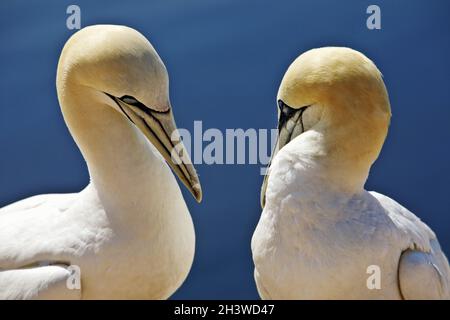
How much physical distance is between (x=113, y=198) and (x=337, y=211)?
36.7 inches

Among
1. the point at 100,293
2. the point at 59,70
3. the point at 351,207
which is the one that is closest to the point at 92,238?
the point at 100,293

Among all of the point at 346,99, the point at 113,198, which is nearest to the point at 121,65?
the point at 113,198

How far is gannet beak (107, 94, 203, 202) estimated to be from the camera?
411 centimetres

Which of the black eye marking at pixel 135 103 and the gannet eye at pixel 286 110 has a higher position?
the black eye marking at pixel 135 103

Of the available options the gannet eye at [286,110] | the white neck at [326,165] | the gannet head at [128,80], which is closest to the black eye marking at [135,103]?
the gannet head at [128,80]

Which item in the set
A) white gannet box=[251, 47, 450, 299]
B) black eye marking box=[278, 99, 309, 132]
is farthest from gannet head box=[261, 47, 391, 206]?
black eye marking box=[278, 99, 309, 132]

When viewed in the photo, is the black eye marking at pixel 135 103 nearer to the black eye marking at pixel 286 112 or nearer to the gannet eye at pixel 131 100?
the gannet eye at pixel 131 100

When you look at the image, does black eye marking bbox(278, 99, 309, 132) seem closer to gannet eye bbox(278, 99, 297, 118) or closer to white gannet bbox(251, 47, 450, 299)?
gannet eye bbox(278, 99, 297, 118)

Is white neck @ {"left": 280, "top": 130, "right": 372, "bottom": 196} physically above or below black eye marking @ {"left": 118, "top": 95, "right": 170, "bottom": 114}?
below

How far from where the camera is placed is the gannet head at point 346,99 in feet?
12.9

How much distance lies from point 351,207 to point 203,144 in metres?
1.43

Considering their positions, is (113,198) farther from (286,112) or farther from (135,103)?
(286,112)

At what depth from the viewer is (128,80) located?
158 inches
